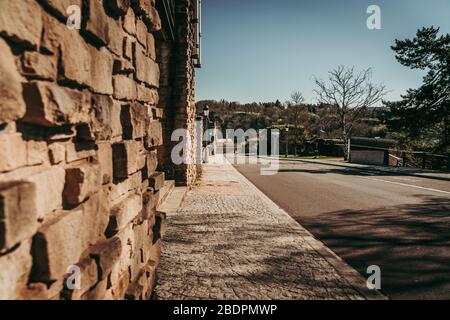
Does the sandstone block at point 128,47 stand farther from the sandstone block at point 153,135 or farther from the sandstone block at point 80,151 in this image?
the sandstone block at point 80,151

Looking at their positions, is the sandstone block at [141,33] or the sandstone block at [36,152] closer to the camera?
the sandstone block at [36,152]

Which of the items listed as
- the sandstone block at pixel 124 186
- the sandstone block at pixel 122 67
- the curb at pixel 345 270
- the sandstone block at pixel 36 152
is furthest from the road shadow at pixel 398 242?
the sandstone block at pixel 36 152

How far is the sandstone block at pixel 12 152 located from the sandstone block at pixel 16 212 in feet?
0.25

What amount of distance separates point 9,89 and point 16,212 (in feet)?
1.37

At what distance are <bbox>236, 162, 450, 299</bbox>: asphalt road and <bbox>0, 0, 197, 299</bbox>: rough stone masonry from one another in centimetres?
292

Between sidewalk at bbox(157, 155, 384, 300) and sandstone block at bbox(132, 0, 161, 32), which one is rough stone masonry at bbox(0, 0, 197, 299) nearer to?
sandstone block at bbox(132, 0, 161, 32)

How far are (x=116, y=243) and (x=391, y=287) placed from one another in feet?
10.1

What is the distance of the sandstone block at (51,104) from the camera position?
135cm

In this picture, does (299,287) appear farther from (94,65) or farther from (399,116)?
(399,116)

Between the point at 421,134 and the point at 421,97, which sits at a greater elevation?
the point at 421,97

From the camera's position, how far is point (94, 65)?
193 centimetres

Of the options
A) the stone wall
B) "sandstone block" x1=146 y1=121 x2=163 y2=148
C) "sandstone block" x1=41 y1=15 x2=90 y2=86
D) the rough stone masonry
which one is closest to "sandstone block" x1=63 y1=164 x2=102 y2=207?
the rough stone masonry
